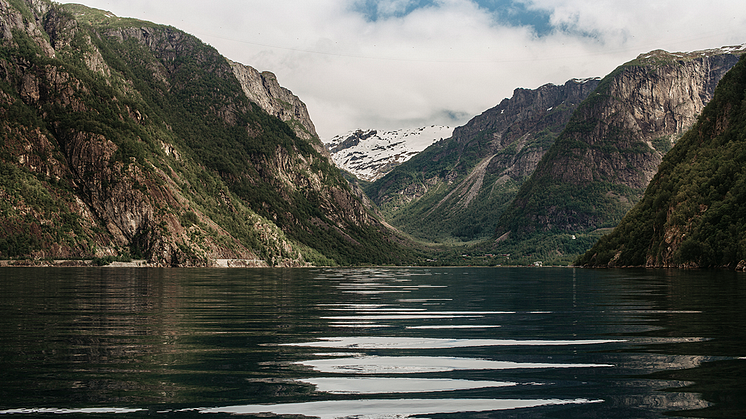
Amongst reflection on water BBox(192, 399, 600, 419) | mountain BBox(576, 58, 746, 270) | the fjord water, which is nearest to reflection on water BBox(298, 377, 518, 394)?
the fjord water

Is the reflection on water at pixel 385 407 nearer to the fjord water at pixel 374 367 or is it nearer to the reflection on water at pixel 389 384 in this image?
the fjord water at pixel 374 367

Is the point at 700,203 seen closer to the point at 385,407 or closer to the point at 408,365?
the point at 408,365

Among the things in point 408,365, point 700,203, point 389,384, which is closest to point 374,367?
point 408,365

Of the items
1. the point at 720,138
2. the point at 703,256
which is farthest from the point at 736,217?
the point at 720,138

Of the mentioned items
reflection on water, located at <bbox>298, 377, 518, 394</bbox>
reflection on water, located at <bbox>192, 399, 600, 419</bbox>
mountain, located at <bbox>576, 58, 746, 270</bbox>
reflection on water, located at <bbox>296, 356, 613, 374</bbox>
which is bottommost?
reflection on water, located at <bbox>296, 356, 613, 374</bbox>

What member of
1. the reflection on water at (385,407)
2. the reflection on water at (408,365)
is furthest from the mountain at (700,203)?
the reflection on water at (385,407)

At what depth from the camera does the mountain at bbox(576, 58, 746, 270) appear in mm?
122938

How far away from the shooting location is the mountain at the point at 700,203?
123m

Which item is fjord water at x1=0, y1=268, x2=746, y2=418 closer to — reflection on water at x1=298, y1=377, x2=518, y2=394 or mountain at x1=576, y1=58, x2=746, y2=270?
reflection on water at x1=298, y1=377, x2=518, y2=394

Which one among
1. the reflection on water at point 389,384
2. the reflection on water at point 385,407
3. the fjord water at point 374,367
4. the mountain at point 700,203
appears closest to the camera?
the reflection on water at point 385,407

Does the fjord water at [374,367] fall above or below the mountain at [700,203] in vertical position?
below

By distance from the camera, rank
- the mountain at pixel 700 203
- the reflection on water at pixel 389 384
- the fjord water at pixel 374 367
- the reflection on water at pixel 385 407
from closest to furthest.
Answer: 1. the reflection on water at pixel 385 407
2. the fjord water at pixel 374 367
3. the reflection on water at pixel 389 384
4. the mountain at pixel 700 203

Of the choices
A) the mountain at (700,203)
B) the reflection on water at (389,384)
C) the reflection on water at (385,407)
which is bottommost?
the reflection on water at (389,384)

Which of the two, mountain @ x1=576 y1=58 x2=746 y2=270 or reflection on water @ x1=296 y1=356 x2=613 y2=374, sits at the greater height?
mountain @ x1=576 y1=58 x2=746 y2=270
